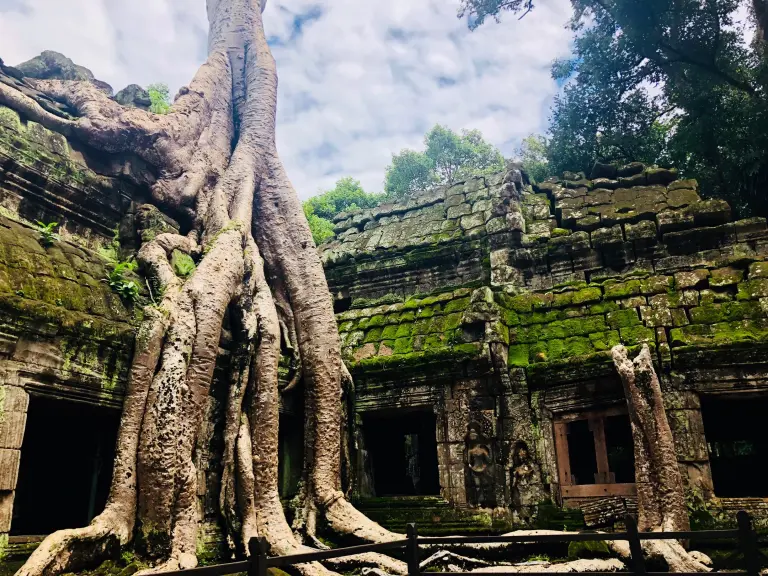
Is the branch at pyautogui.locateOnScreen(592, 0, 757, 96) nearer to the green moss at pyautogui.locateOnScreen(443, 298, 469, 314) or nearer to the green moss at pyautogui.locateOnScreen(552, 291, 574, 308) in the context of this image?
the green moss at pyautogui.locateOnScreen(552, 291, 574, 308)

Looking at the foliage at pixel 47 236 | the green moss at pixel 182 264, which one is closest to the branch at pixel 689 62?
the green moss at pixel 182 264

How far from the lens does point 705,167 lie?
13367 millimetres

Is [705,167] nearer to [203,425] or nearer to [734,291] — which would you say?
[734,291]

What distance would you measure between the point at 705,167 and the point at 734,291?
819 centimetres

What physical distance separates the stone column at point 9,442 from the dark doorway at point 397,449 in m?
4.03

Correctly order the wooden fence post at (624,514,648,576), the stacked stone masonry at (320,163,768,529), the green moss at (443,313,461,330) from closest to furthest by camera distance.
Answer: the wooden fence post at (624,514,648,576), the stacked stone masonry at (320,163,768,529), the green moss at (443,313,461,330)

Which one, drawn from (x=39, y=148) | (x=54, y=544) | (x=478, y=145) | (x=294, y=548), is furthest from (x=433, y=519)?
(x=478, y=145)

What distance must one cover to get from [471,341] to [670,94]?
1094 centimetres

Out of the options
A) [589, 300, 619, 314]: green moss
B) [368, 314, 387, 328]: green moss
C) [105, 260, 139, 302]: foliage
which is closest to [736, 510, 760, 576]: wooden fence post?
[589, 300, 619, 314]: green moss

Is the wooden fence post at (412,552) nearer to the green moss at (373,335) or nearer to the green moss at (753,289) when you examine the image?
the green moss at (373,335)

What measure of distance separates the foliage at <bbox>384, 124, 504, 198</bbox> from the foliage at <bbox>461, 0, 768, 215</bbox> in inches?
Answer: 452

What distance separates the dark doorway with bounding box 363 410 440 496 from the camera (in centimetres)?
784

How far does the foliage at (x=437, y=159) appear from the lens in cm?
2775

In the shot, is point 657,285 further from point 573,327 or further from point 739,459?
point 739,459
